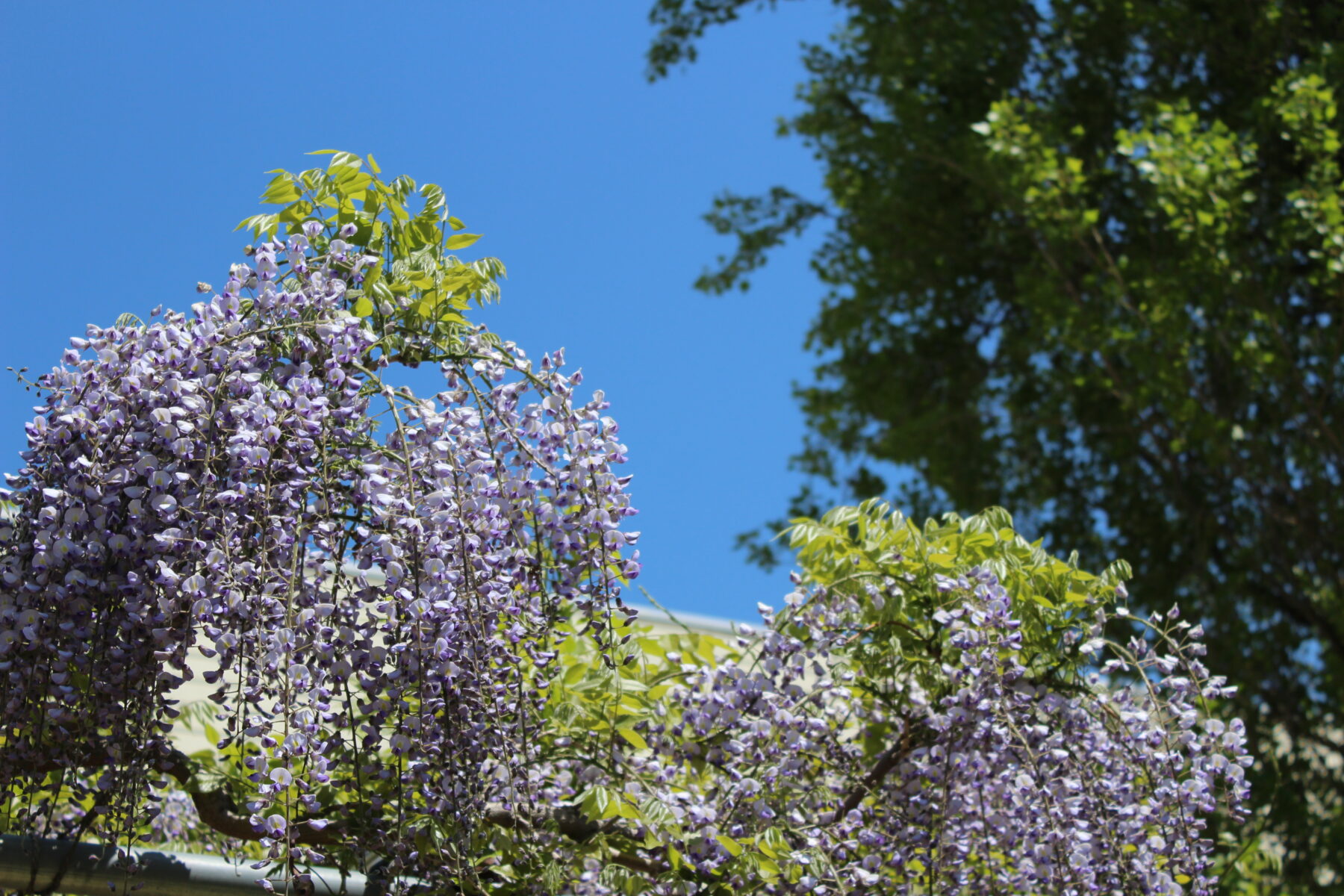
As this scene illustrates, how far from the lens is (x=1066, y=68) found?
24.2 ft

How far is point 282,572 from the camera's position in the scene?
1.67 meters

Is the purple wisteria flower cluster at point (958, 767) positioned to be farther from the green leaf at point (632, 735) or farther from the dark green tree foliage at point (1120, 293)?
the dark green tree foliage at point (1120, 293)

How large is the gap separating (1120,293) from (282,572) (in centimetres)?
502

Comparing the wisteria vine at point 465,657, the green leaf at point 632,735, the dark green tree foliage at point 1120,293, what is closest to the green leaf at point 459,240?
the wisteria vine at point 465,657

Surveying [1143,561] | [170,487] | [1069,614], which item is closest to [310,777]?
[170,487]

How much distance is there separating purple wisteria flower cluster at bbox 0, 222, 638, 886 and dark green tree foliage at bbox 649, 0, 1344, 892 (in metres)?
4.61

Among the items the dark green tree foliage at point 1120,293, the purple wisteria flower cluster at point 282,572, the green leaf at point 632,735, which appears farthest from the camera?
the dark green tree foliage at point 1120,293

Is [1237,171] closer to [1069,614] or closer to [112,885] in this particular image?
[1069,614]

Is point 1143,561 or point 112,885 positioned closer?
point 112,885

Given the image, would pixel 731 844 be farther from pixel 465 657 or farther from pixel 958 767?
pixel 465 657

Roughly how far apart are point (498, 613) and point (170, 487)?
517mm

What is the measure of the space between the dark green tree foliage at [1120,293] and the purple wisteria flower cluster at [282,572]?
182 inches

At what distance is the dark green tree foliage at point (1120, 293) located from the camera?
5684 mm

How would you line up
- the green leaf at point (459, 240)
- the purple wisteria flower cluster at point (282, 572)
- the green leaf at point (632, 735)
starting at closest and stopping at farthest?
the purple wisteria flower cluster at point (282, 572), the green leaf at point (632, 735), the green leaf at point (459, 240)
